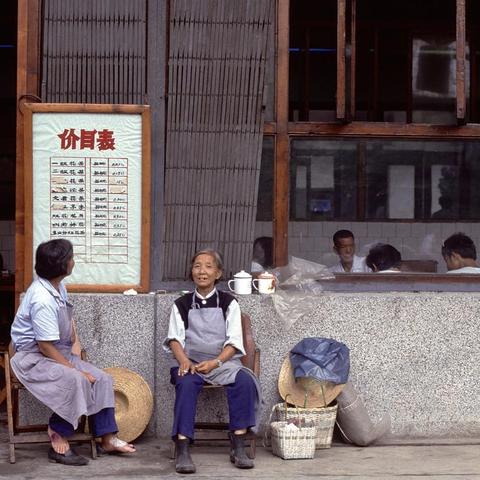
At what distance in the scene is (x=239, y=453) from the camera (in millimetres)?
6191

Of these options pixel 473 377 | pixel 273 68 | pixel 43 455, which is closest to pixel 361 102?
pixel 273 68

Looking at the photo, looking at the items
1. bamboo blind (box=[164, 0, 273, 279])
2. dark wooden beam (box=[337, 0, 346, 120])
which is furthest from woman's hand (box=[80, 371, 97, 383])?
dark wooden beam (box=[337, 0, 346, 120])

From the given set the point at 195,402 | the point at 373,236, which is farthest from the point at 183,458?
→ the point at 373,236

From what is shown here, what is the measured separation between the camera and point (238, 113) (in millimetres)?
7062

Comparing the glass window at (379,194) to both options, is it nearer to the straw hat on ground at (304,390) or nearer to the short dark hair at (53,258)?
the straw hat on ground at (304,390)

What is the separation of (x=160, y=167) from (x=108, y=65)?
803mm

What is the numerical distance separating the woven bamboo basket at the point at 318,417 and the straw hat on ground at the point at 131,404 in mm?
892

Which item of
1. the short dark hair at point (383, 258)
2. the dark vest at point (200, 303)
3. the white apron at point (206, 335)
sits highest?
the short dark hair at point (383, 258)

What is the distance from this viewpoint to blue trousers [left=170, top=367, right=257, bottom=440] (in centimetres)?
615

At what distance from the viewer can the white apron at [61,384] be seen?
6145 mm

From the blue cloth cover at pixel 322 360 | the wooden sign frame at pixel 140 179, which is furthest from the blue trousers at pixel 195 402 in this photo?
the wooden sign frame at pixel 140 179

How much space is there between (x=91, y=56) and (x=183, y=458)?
2.88 metres

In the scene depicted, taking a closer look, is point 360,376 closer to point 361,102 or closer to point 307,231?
point 307,231

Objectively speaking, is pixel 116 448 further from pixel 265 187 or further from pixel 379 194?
pixel 379 194
